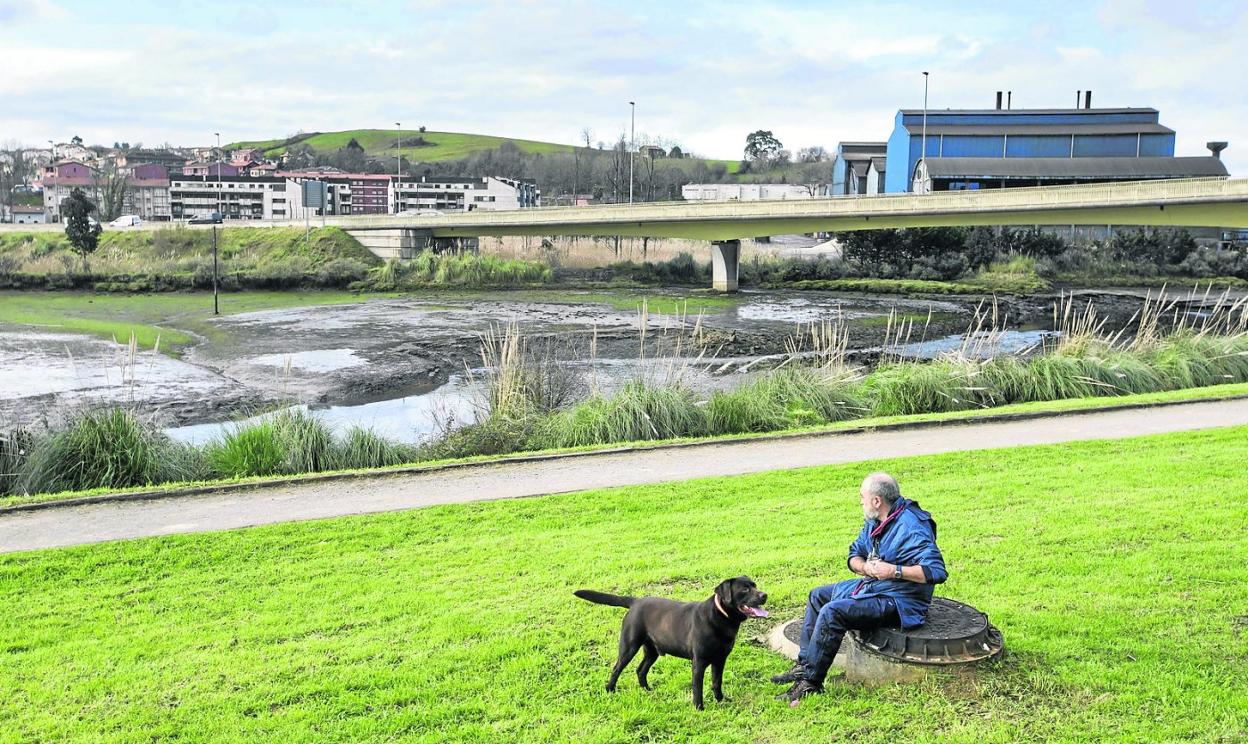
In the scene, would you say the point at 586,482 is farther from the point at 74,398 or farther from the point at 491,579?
the point at 74,398

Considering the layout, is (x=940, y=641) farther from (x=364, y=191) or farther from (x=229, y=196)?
(x=364, y=191)

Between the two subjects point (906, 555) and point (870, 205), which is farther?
point (870, 205)

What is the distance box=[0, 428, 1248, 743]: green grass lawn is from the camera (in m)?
5.94

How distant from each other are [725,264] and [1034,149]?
3545 centimetres

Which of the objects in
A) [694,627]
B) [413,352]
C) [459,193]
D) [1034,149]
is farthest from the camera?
[459,193]

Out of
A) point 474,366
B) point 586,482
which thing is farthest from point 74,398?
point 586,482

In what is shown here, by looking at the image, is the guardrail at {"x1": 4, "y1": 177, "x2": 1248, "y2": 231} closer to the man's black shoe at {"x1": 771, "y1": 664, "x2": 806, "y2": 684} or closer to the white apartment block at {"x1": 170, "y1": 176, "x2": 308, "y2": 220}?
the man's black shoe at {"x1": 771, "y1": 664, "x2": 806, "y2": 684}

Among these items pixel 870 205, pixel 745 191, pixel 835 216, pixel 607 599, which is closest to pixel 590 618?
pixel 607 599

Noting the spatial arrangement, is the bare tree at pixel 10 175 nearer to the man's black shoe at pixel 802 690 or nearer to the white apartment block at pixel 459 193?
the white apartment block at pixel 459 193

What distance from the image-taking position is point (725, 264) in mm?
54750

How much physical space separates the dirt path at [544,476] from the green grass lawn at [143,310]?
20.8 metres

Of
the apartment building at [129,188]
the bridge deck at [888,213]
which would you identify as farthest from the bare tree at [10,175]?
the bridge deck at [888,213]

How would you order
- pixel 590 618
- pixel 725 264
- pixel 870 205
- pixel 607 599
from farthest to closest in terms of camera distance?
pixel 725 264 → pixel 870 205 → pixel 590 618 → pixel 607 599

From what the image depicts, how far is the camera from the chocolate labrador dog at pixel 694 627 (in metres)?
5.53
